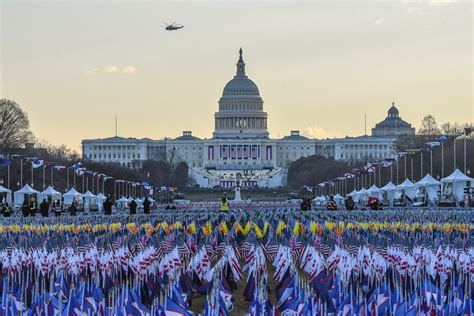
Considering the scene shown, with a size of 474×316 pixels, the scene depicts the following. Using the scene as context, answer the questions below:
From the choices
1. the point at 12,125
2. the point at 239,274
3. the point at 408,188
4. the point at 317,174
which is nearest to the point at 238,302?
the point at 239,274

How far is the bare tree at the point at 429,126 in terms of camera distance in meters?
180

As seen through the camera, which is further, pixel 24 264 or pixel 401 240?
pixel 401 240

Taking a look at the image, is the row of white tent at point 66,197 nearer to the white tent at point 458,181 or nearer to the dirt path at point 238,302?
the white tent at point 458,181

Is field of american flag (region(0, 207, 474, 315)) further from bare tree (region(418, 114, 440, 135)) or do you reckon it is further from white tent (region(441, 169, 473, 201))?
bare tree (region(418, 114, 440, 135))

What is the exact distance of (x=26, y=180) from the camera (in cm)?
10738

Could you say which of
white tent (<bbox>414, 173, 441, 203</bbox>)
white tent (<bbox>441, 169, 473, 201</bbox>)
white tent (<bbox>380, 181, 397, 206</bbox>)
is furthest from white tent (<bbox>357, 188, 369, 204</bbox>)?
white tent (<bbox>441, 169, 473, 201</bbox>)

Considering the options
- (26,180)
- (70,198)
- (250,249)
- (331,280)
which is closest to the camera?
(331,280)

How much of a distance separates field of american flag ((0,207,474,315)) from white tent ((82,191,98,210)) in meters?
50.6

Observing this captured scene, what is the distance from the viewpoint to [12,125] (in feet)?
370

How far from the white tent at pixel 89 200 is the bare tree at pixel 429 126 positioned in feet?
299

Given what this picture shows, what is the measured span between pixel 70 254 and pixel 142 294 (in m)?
6.04

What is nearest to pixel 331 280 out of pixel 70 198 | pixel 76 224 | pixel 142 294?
→ pixel 142 294

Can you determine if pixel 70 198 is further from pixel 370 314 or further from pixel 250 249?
pixel 370 314

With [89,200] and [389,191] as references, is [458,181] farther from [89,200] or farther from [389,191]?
[89,200]
